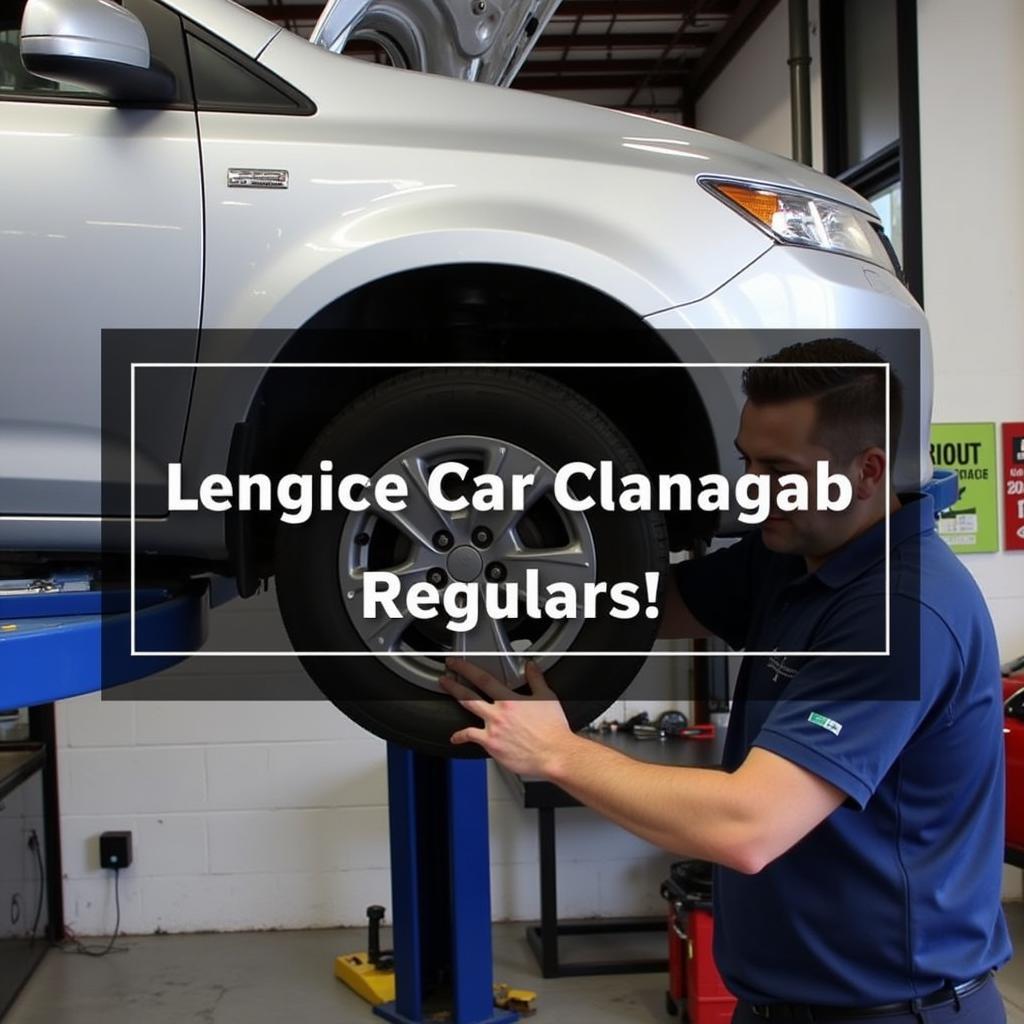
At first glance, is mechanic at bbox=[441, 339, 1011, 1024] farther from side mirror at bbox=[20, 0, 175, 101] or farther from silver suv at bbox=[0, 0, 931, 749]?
side mirror at bbox=[20, 0, 175, 101]

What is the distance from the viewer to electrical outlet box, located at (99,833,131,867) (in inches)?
174

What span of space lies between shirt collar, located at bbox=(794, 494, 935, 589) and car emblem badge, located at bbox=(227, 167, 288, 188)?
818mm

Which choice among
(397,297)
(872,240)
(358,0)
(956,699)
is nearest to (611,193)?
(397,297)

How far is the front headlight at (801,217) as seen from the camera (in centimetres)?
149

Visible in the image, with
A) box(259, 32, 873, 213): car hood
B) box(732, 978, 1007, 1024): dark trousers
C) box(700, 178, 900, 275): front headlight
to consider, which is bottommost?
box(732, 978, 1007, 1024): dark trousers

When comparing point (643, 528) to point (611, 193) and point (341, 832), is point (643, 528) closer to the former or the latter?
point (611, 193)

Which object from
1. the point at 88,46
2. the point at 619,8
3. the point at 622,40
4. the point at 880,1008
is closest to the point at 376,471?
the point at 88,46

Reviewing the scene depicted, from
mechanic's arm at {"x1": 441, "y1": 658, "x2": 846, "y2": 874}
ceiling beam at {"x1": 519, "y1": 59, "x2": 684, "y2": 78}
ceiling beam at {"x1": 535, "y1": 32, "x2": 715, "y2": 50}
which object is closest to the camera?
mechanic's arm at {"x1": 441, "y1": 658, "x2": 846, "y2": 874}

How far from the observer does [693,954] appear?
345 cm

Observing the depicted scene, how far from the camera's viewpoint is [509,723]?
134 cm

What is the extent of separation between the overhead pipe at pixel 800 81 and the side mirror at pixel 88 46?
398cm

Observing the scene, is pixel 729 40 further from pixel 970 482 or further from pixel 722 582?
pixel 722 582

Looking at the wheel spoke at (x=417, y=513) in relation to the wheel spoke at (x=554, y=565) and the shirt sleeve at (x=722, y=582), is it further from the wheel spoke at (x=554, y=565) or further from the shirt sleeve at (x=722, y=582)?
the shirt sleeve at (x=722, y=582)

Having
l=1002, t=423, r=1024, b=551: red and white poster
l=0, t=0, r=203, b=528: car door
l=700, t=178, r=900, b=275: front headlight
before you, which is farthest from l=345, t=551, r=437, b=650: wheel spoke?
l=1002, t=423, r=1024, b=551: red and white poster
